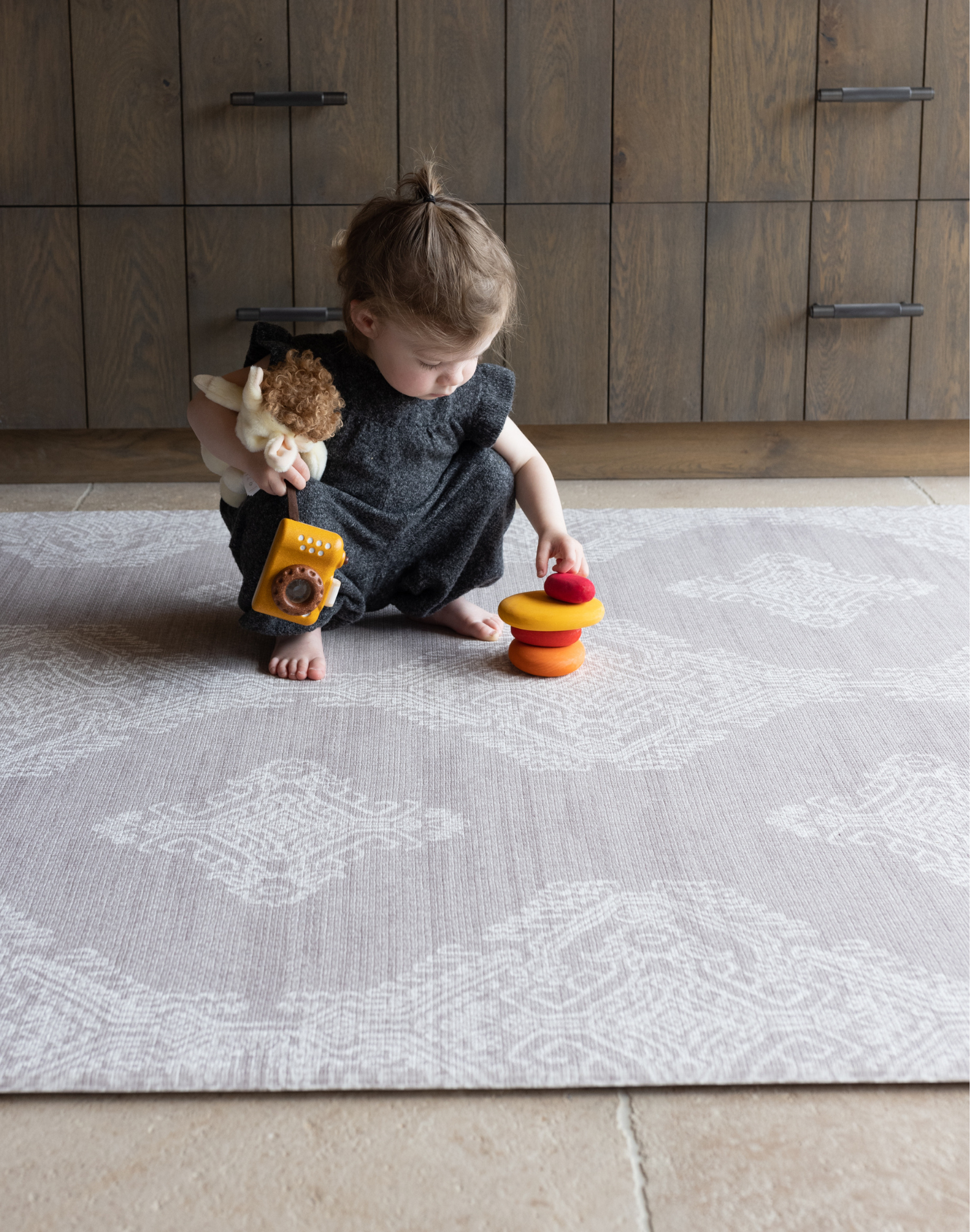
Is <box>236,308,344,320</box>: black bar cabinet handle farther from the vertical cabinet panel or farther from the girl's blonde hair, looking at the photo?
the girl's blonde hair

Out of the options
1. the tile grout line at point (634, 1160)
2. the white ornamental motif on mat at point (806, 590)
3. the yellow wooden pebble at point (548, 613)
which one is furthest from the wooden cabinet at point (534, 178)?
the tile grout line at point (634, 1160)

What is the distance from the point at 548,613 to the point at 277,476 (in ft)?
0.91

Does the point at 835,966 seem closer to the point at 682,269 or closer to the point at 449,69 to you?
the point at 682,269

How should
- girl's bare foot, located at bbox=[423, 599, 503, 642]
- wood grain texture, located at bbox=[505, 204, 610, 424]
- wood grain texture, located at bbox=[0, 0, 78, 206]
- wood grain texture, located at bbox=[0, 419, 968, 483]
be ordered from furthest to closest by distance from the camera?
1. wood grain texture, located at bbox=[0, 419, 968, 483]
2. wood grain texture, located at bbox=[505, 204, 610, 424]
3. wood grain texture, located at bbox=[0, 0, 78, 206]
4. girl's bare foot, located at bbox=[423, 599, 503, 642]

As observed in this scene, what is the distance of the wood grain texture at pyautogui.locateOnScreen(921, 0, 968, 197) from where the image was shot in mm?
1740

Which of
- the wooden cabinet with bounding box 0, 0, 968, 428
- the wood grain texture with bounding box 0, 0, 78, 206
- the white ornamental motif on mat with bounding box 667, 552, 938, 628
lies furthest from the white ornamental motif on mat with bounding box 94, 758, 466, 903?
the wood grain texture with bounding box 0, 0, 78, 206

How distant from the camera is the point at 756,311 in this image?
184 cm

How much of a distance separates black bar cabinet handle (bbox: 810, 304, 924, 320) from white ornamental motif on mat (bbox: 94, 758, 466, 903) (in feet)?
3.80

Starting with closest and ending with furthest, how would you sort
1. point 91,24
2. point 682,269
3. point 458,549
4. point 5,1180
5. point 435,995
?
point 5,1180
point 435,995
point 458,549
point 91,24
point 682,269

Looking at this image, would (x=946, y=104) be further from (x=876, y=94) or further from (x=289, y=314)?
(x=289, y=314)

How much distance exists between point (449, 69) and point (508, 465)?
0.73m

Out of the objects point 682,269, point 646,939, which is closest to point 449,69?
point 682,269

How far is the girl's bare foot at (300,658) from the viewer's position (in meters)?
1.19

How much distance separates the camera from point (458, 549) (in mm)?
1290
